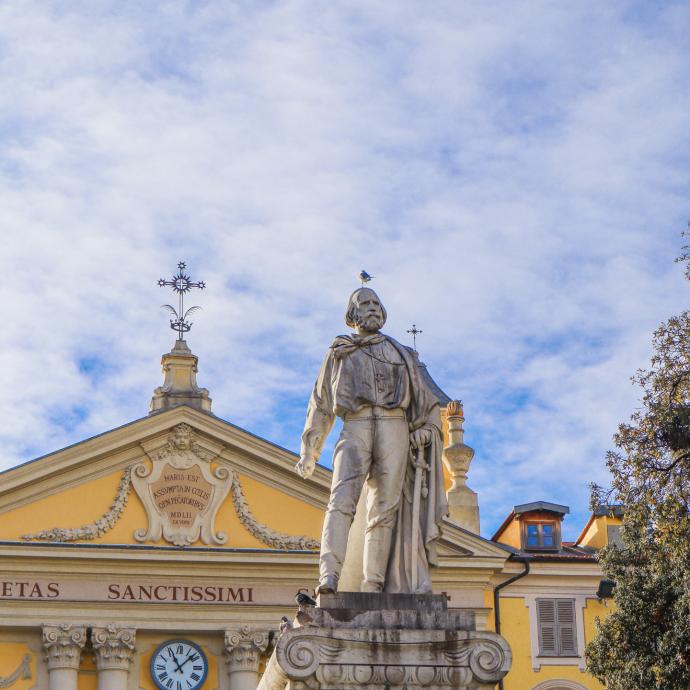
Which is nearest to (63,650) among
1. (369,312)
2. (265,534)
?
(265,534)

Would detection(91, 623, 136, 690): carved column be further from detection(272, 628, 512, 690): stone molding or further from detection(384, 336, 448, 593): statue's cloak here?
detection(272, 628, 512, 690): stone molding

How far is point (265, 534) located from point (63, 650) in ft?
15.1

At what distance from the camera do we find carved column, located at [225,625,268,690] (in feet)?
109

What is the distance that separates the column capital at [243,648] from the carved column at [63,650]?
9.35 ft

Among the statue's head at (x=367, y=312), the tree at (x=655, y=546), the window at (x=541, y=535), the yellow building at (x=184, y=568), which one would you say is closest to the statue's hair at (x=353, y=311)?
the statue's head at (x=367, y=312)

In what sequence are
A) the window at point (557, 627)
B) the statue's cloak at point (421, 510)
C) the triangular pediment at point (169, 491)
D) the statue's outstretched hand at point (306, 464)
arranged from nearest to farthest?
the statue's cloak at point (421, 510) → the statue's outstretched hand at point (306, 464) → the triangular pediment at point (169, 491) → the window at point (557, 627)

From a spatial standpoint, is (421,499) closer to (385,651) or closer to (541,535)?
(385,651)

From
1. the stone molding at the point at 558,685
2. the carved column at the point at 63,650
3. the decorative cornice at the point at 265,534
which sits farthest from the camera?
the stone molding at the point at 558,685

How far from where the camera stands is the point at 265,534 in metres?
34.1

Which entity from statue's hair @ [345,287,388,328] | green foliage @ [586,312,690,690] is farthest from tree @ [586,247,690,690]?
statue's hair @ [345,287,388,328]

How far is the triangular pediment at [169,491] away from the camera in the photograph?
3331cm

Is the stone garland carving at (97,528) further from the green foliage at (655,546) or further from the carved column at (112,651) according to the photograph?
the green foliage at (655,546)

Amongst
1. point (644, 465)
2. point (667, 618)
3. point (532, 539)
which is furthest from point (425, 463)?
point (532, 539)

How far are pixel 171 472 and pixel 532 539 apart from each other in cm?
803
